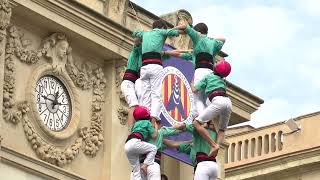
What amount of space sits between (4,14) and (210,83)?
718 cm

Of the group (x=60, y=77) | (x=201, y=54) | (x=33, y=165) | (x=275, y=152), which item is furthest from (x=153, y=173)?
(x=275, y=152)

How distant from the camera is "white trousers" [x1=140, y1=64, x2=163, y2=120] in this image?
78.7 feet

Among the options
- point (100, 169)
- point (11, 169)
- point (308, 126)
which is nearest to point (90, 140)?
point (100, 169)

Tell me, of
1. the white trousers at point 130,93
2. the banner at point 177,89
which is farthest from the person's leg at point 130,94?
the banner at point 177,89

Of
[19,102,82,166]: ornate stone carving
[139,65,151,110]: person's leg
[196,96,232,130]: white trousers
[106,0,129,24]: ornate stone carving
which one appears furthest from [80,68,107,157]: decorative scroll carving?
[196,96,232,130]: white trousers

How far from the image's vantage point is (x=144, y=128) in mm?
23516

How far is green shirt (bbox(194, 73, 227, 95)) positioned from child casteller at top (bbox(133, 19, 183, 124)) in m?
0.61

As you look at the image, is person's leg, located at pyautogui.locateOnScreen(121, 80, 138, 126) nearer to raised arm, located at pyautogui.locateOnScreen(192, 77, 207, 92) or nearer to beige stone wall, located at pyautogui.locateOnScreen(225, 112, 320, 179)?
raised arm, located at pyautogui.locateOnScreen(192, 77, 207, 92)

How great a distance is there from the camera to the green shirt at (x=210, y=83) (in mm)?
23703

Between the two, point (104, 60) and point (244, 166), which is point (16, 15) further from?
point (244, 166)

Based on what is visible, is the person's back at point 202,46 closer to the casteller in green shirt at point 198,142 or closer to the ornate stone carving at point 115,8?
the casteller in green shirt at point 198,142

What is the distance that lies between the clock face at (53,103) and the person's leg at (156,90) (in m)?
7.15

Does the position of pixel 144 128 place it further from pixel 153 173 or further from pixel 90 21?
pixel 90 21

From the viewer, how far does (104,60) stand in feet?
108
